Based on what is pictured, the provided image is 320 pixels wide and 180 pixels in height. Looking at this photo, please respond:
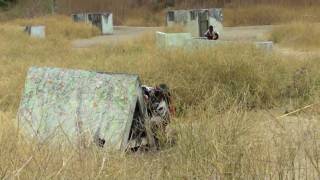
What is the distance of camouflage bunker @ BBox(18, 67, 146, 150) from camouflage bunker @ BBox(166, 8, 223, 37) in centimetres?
1521

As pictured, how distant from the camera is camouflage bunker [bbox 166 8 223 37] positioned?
23031mm

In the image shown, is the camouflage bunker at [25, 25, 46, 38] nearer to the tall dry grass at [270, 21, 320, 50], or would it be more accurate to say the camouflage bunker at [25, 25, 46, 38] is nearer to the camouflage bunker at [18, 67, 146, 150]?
the tall dry grass at [270, 21, 320, 50]

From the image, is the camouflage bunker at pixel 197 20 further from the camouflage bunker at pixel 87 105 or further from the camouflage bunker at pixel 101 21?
the camouflage bunker at pixel 87 105

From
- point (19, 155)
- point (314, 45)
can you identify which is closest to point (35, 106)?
point (19, 155)

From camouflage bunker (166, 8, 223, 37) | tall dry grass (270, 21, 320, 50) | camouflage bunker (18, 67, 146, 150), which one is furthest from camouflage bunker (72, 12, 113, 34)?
camouflage bunker (18, 67, 146, 150)

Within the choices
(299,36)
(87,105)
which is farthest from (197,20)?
(87,105)

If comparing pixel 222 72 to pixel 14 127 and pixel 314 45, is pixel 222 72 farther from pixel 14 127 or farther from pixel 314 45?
pixel 314 45

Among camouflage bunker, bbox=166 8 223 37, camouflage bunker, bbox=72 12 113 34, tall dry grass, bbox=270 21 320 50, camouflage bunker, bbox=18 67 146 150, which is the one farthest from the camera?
camouflage bunker, bbox=72 12 113 34

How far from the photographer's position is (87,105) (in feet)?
21.1

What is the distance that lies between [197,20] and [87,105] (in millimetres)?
17650

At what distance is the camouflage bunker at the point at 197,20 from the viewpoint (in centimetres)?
2303

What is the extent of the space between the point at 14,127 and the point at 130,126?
1207 mm

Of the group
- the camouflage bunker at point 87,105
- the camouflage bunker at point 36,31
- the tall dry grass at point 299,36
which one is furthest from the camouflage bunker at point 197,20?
the camouflage bunker at point 87,105

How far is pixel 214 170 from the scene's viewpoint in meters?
4.05
